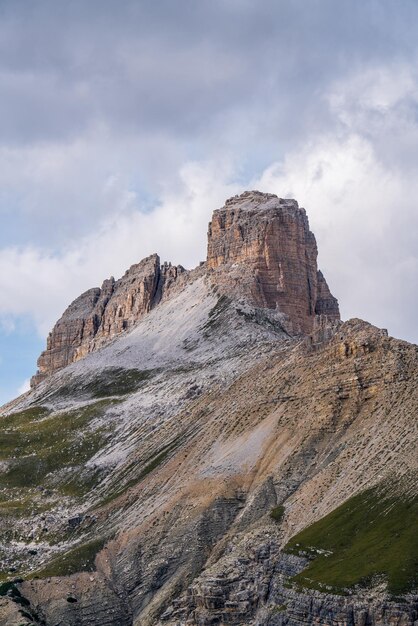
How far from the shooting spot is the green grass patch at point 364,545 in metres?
108

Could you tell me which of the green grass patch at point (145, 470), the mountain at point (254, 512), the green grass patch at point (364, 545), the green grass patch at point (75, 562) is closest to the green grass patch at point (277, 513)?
the mountain at point (254, 512)

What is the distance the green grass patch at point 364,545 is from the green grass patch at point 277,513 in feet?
34.6

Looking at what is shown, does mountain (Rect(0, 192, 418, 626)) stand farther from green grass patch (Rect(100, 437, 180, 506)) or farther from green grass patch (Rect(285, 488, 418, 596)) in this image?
green grass patch (Rect(100, 437, 180, 506))

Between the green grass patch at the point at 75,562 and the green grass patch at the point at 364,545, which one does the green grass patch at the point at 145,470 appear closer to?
the green grass patch at the point at 75,562

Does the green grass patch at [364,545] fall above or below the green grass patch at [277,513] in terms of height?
below

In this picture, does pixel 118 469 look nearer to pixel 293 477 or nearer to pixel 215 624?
pixel 293 477

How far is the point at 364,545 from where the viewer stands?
4638 inches

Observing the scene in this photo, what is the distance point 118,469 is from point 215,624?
6908cm

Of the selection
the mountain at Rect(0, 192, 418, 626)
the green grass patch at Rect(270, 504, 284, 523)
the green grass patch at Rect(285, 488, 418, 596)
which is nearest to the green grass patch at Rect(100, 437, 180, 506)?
the mountain at Rect(0, 192, 418, 626)

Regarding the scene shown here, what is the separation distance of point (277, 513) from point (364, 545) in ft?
88.1

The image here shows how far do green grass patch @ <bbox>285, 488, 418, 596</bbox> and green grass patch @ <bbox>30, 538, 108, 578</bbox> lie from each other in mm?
40666

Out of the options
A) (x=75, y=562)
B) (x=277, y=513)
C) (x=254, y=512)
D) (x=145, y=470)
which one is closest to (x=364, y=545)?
(x=277, y=513)

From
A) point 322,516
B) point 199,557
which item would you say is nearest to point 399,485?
point 322,516

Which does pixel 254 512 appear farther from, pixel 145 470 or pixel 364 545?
pixel 145 470
